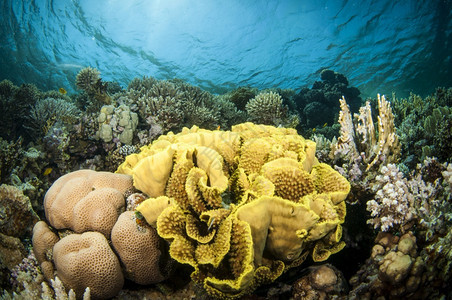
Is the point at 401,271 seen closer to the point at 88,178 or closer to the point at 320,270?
the point at 320,270

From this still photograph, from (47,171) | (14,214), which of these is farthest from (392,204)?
(47,171)

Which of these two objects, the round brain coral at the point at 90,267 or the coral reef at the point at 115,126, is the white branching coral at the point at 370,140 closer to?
the round brain coral at the point at 90,267

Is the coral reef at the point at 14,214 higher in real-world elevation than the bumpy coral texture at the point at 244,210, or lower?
lower

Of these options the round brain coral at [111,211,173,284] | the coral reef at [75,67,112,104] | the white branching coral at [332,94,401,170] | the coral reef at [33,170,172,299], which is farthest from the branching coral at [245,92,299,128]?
the round brain coral at [111,211,173,284]

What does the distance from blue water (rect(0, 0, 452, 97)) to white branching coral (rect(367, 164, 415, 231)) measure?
912 inches

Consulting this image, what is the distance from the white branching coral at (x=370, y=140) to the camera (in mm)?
3064

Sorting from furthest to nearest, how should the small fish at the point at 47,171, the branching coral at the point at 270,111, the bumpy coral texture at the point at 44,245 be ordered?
the branching coral at the point at 270,111 → the small fish at the point at 47,171 → the bumpy coral texture at the point at 44,245

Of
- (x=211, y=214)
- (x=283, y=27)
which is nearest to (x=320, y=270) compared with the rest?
(x=211, y=214)

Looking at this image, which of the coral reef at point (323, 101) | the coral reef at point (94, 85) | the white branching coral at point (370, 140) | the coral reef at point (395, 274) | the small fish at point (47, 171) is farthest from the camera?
the coral reef at point (323, 101)

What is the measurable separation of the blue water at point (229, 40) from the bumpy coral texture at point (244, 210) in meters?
23.7

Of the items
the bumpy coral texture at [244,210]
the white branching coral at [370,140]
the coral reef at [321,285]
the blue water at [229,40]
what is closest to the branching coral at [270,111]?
the white branching coral at [370,140]

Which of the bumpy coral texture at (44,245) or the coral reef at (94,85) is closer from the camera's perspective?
the bumpy coral texture at (44,245)

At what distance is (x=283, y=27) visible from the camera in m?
22.7

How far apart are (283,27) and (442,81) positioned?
27896 mm
